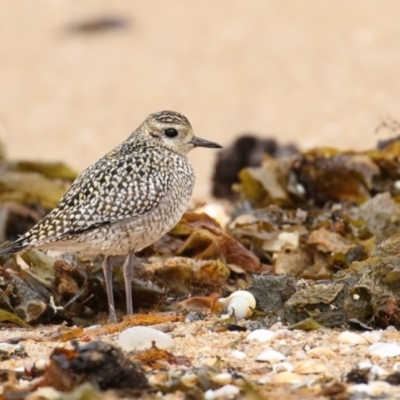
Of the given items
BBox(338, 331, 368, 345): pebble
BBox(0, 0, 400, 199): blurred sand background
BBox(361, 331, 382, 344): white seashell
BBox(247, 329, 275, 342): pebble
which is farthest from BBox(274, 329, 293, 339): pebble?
BBox(0, 0, 400, 199): blurred sand background

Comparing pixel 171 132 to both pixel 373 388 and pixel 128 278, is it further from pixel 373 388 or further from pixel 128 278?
pixel 373 388

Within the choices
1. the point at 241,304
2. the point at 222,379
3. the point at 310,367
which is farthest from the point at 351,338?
the point at 222,379

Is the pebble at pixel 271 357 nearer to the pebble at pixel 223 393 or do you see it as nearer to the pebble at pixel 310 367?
the pebble at pixel 310 367

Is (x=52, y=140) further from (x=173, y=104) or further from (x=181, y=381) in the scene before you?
(x=181, y=381)

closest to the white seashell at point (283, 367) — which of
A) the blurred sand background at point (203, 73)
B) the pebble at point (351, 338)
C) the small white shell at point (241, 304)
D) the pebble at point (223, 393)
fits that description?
the pebble at point (223, 393)

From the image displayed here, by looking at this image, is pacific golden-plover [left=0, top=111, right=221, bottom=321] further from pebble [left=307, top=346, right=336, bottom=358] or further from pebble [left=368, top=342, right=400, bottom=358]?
pebble [left=368, top=342, right=400, bottom=358]

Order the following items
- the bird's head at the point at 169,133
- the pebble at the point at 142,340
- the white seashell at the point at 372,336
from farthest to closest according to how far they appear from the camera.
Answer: the bird's head at the point at 169,133, the white seashell at the point at 372,336, the pebble at the point at 142,340
